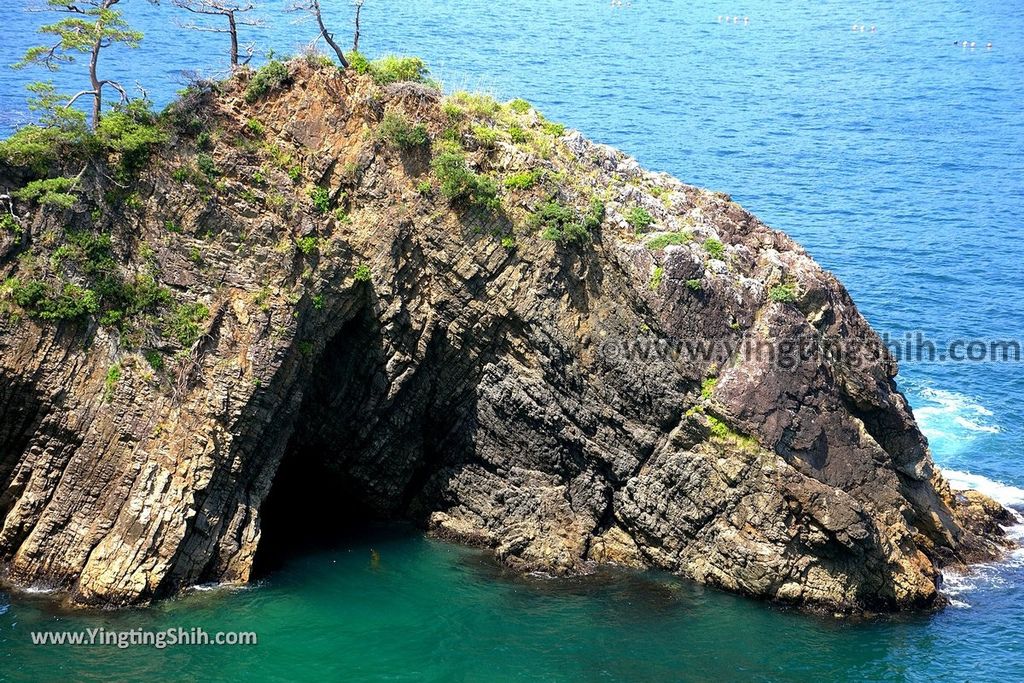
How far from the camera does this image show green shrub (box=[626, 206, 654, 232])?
3591 cm

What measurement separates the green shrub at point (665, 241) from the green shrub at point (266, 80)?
45.6ft

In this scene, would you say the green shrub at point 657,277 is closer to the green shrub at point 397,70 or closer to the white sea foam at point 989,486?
the green shrub at point 397,70

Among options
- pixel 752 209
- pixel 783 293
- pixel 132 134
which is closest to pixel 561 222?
pixel 783 293

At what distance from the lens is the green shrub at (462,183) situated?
1379 inches

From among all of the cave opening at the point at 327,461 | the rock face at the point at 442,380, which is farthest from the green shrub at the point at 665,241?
the cave opening at the point at 327,461

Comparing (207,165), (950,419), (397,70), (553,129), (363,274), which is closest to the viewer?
(207,165)

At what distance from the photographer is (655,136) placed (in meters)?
75.7

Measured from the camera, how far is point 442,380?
1441 inches

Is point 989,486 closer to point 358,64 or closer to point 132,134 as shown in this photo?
point 358,64

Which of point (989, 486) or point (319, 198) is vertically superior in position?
point (319, 198)

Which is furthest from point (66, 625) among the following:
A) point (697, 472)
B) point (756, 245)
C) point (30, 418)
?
point (756, 245)

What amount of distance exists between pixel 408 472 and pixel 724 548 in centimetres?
1160

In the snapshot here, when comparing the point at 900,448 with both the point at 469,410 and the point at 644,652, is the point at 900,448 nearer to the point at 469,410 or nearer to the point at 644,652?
the point at 644,652

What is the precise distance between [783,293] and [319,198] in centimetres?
1621
